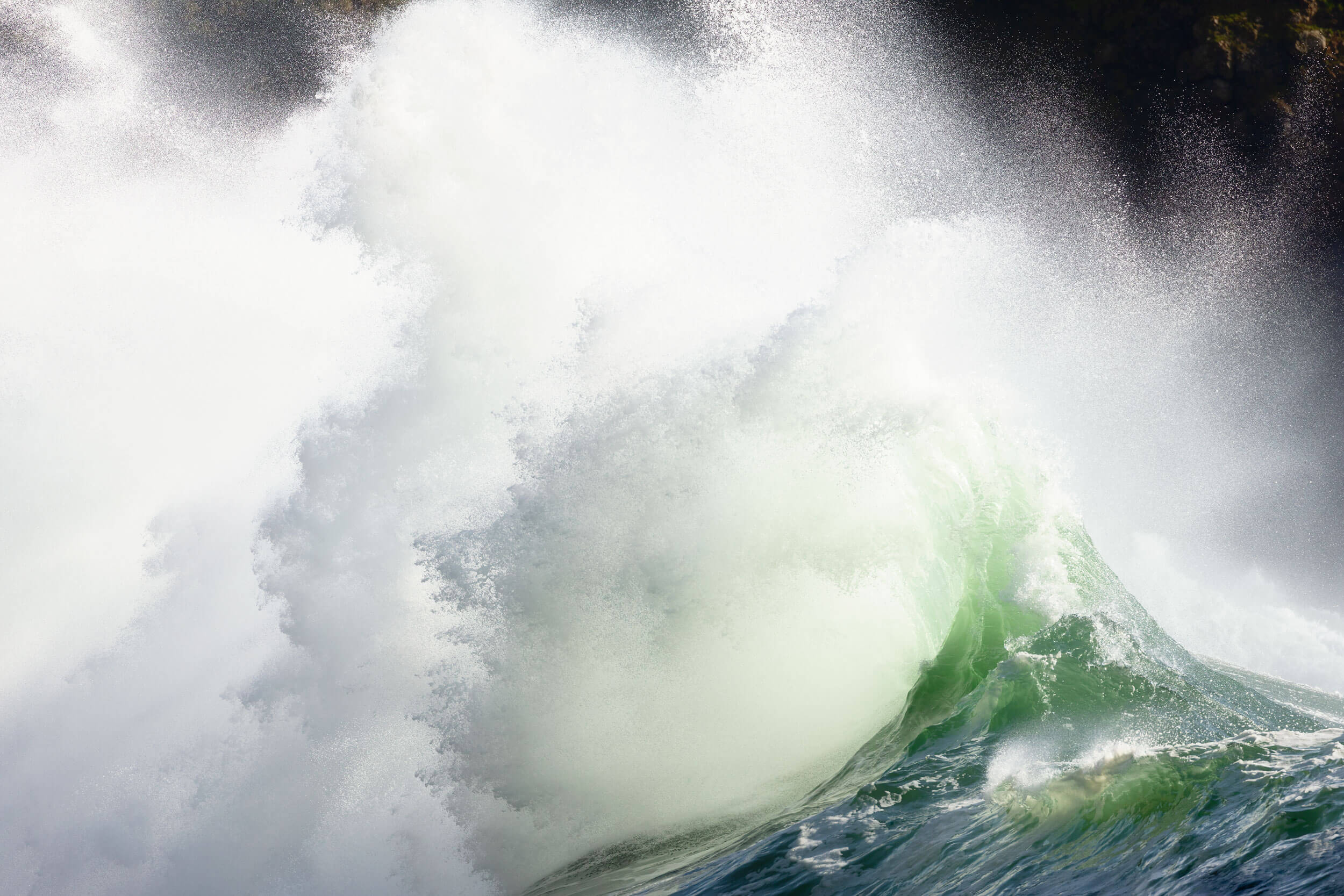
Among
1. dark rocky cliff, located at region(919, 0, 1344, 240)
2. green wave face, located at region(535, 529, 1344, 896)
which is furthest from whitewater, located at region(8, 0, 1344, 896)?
dark rocky cliff, located at region(919, 0, 1344, 240)

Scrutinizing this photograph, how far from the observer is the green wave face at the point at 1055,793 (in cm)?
416

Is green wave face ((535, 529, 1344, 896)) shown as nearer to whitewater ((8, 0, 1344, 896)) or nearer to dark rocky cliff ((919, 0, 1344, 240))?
whitewater ((8, 0, 1344, 896))

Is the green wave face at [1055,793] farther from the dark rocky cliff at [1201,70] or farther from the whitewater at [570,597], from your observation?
the dark rocky cliff at [1201,70]

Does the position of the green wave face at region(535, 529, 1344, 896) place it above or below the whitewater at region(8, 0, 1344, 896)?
below

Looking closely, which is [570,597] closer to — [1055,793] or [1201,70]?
[1055,793]

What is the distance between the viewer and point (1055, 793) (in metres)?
5.07

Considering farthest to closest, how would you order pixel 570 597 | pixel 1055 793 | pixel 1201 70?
pixel 1201 70
pixel 570 597
pixel 1055 793

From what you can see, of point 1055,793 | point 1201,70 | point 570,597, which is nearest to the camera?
point 1055,793

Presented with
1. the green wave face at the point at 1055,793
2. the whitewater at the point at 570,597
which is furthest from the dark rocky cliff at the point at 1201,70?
the green wave face at the point at 1055,793

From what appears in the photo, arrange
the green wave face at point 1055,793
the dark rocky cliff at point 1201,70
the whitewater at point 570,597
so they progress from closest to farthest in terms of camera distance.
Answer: the green wave face at point 1055,793
the whitewater at point 570,597
the dark rocky cliff at point 1201,70

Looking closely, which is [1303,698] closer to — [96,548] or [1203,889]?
[1203,889]

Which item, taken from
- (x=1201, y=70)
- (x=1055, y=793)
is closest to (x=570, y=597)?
(x=1055, y=793)

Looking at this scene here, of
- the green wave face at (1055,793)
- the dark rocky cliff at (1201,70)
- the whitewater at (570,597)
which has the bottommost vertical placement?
the green wave face at (1055,793)

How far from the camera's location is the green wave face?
164 inches
